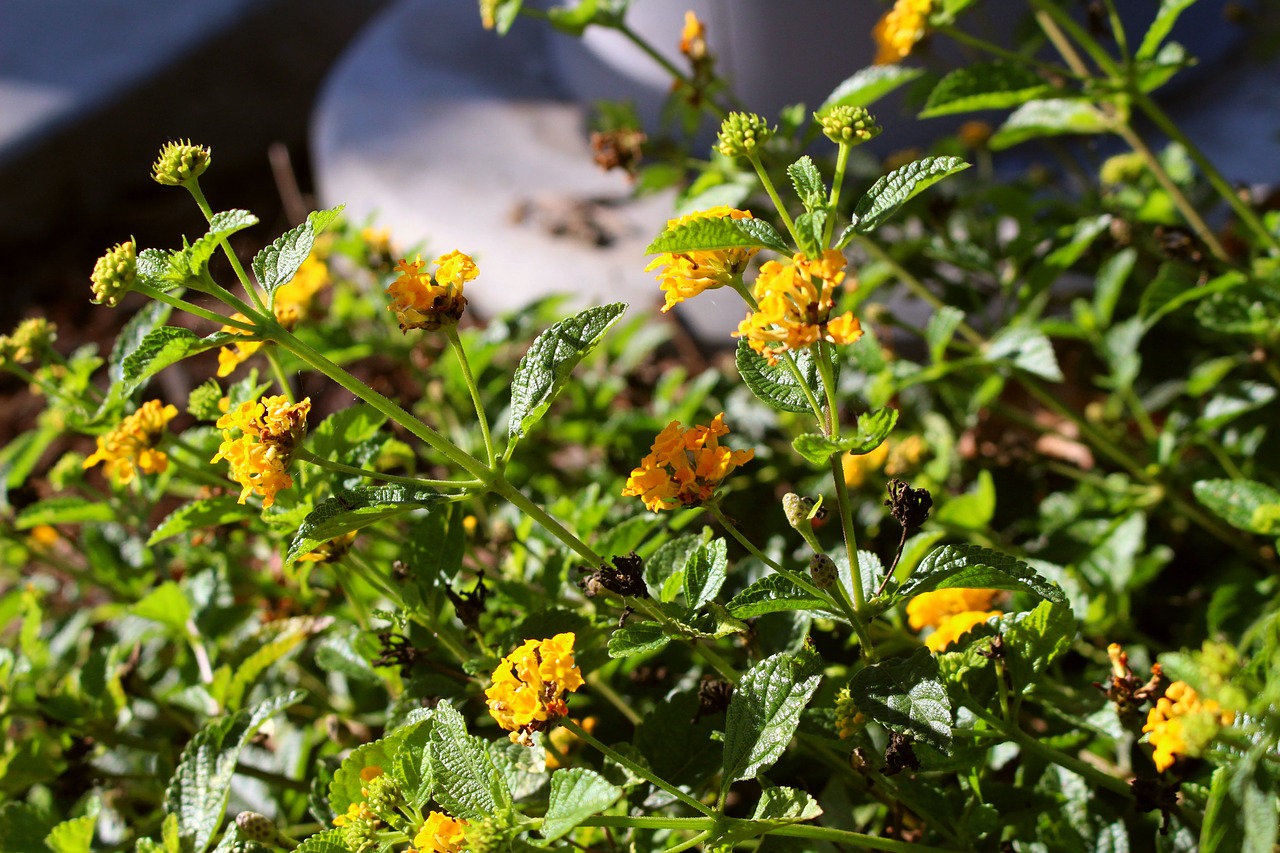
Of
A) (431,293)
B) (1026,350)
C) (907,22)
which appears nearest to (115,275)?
(431,293)

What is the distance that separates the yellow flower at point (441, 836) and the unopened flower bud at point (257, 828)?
0.22 metres

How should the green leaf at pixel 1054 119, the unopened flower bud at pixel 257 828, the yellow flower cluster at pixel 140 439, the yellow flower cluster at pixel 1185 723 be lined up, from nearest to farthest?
the yellow flower cluster at pixel 1185 723 < the unopened flower bud at pixel 257 828 < the yellow flower cluster at pixel 140 439 < the green leaf at pixel 1054 119

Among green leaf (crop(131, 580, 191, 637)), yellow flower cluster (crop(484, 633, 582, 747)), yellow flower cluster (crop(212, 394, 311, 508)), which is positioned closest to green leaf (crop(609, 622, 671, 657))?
yellow flower cluster (crop(484, 633, 582, 747))

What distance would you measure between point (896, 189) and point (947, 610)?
0.42 m

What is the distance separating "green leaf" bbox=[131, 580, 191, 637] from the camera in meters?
1.24

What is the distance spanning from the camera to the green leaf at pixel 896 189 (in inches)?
30.0

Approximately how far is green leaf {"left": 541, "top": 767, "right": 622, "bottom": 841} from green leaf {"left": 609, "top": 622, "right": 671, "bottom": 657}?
0.29 ft

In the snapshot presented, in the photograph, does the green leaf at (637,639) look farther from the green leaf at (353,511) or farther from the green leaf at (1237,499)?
the green leaf at (1237,499)

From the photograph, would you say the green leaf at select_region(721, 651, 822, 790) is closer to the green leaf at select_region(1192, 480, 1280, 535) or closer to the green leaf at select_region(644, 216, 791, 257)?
the green leaf at select_region(644, 216, 791, 257)

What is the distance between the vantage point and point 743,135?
823 millimetres

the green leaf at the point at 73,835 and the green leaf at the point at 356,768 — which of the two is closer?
the green leaf at the point at 356,768

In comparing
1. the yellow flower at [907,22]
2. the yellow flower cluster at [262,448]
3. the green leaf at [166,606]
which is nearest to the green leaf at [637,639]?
the yellow flower cluster at [262,448]

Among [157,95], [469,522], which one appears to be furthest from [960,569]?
[157,95]

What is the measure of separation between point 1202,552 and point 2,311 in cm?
350
